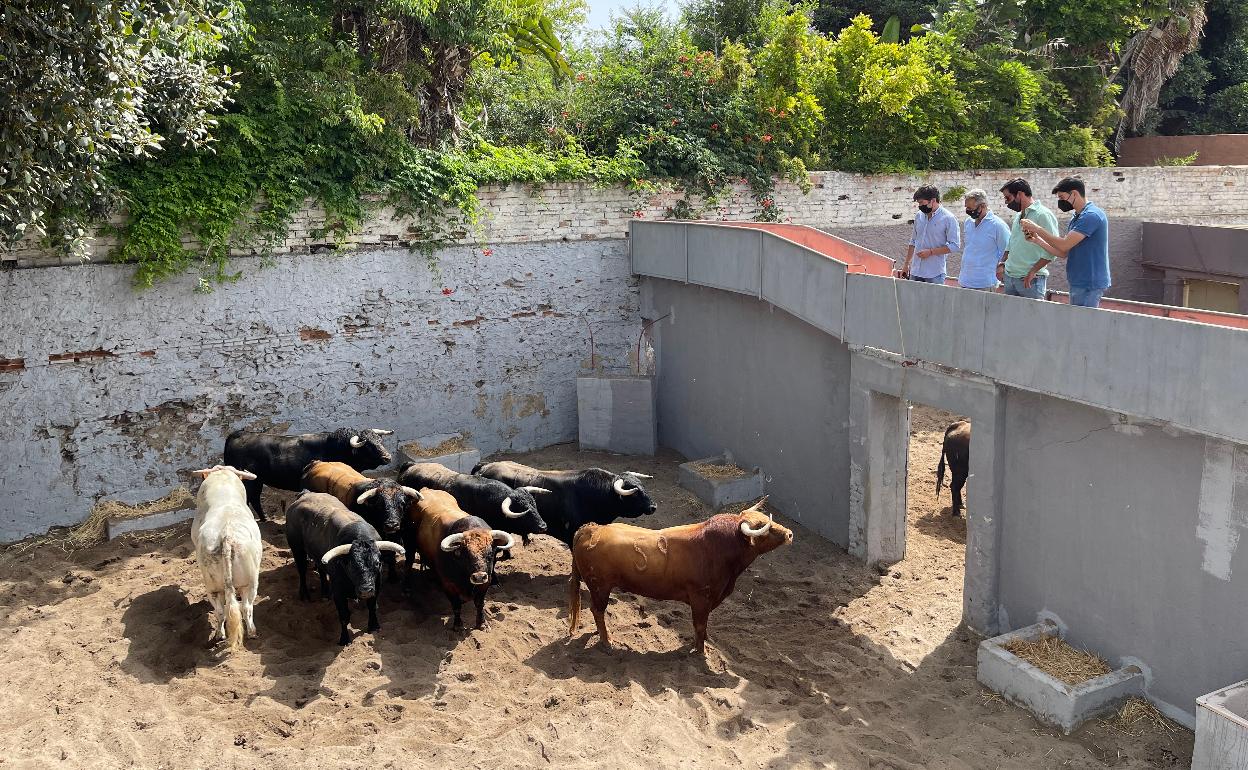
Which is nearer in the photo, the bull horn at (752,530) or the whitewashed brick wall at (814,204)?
the bull horn at (752,530)

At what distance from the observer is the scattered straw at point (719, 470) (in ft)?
40.2

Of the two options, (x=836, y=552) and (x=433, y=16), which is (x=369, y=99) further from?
(x=836, y=552)

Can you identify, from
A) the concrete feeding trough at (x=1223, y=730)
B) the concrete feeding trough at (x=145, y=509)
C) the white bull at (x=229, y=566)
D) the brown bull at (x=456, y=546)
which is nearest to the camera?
the concrete feeding trough at (x=1223, y=730)

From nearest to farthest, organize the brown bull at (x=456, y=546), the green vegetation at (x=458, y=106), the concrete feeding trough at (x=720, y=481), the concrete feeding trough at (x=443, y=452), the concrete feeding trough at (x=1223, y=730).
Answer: the concrete feeding trough at (x=1223, y=730) → the brown bull at (x=456, y=546) → the green vegetation at (x=458, y=106) → the concrete feeding trough at (x=720, y=481) → the concrete feeding trough at (x=443, y=452)

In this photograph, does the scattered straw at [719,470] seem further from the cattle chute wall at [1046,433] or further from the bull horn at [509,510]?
the bull horn at [509,510]

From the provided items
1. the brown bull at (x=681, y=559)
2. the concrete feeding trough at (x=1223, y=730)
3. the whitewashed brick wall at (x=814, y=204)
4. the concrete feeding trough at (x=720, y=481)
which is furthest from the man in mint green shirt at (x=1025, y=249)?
the whitewashed brick wall at (x=814, y=204)

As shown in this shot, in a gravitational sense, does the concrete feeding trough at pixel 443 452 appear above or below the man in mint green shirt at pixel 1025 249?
below

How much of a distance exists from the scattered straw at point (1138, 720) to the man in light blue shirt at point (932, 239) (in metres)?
4.24

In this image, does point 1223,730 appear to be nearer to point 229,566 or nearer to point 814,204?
point 229,566

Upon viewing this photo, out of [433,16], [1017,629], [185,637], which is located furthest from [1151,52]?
[185,637]

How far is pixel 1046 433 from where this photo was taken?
8.10 meters

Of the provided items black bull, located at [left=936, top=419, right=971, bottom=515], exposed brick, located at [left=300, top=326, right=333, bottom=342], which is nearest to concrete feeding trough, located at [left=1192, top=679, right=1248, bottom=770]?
black bull, located at [left=936, top=419, right=971, bottom=515]

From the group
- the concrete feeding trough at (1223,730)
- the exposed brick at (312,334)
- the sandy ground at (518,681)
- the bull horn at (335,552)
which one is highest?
the exposed brick at (312,334)

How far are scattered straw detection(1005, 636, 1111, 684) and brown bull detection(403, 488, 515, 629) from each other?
4348 mm
